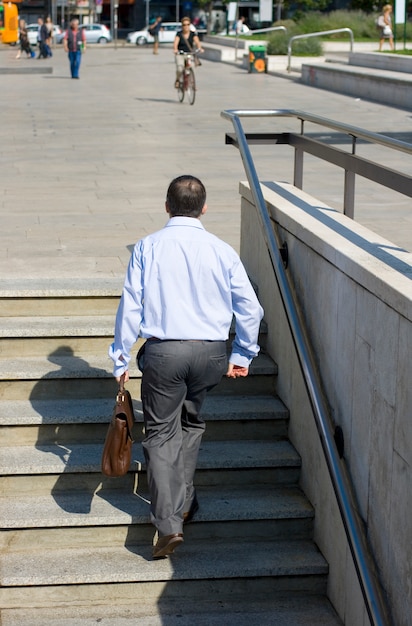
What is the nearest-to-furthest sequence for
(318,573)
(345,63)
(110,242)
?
(318,573) → (110,242) → (345,63)

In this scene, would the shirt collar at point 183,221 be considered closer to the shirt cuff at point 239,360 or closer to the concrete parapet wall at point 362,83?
the shirt cuff at point 239,360

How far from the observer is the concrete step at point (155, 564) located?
597cm

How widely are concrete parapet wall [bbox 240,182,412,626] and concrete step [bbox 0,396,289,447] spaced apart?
164 millimetres

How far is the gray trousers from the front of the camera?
5.41 metres

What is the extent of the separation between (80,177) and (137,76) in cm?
2300

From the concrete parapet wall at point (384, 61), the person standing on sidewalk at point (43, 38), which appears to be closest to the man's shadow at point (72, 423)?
the concrete parapet wall at point (384, 61)

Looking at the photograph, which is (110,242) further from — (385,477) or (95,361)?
(385,477)

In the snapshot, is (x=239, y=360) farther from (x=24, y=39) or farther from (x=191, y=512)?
(x=24, y=39)

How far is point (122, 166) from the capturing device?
1466cm

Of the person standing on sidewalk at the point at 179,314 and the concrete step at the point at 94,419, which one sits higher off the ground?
the person standing on sidewalk at the point at 179,314

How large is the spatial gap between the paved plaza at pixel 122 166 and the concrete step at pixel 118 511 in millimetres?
2089

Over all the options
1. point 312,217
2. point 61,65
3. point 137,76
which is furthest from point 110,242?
point 61,65

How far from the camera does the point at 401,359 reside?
16.1ft

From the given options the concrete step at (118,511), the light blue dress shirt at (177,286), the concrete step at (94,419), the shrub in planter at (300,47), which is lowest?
the concrete step at (118,511)
